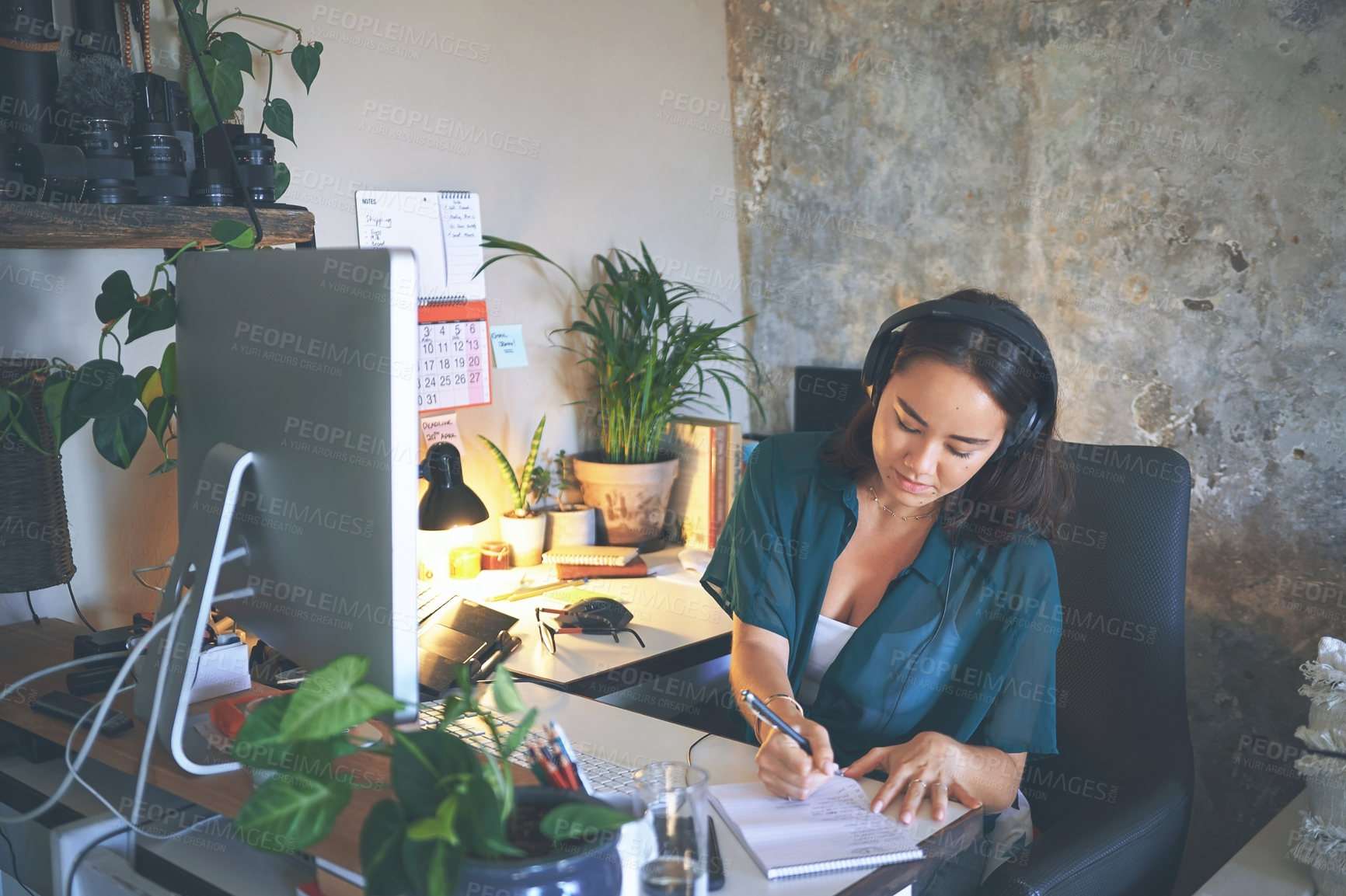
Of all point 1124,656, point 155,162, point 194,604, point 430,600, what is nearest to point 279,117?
point 155,162

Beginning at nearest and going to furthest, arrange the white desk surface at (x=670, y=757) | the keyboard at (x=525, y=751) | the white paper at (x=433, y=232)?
the white desk surface at (x=670, y=757)
the keyboard at (x=525, y=751)
the white paper at (x=433, y=232)

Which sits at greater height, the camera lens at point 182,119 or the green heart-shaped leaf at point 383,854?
the camera lens at point 182,119

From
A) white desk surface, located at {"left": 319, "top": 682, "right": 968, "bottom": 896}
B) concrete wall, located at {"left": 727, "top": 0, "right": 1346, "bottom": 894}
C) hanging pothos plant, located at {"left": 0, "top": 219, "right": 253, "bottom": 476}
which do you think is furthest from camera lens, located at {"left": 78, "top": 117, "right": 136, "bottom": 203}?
concrete wall, located at {"left": 727, "top": 0, "right": 1346, "bottom": 894}

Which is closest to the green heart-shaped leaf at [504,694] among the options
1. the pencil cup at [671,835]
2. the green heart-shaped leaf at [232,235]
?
the pencil cup at [671,835]

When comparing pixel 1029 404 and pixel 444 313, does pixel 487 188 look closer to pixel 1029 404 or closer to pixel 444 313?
pixel 444 313

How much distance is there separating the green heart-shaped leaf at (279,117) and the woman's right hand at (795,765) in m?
1.36

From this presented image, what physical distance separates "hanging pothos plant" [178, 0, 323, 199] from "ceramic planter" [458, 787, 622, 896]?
1.37 metres

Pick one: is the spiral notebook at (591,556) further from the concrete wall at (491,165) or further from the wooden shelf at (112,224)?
the wooden shelf at (112,224)

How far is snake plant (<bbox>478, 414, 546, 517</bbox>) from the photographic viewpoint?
7.82 ft

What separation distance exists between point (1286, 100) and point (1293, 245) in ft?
0.92

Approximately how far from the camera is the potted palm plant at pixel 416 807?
0.72 meters

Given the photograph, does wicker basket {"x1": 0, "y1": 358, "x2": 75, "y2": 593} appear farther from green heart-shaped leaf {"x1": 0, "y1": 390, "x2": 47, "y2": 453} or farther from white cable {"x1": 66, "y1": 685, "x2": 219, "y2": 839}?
white cable {"x1": 66, "y1": 685, "x2": 219, "y2": 839}

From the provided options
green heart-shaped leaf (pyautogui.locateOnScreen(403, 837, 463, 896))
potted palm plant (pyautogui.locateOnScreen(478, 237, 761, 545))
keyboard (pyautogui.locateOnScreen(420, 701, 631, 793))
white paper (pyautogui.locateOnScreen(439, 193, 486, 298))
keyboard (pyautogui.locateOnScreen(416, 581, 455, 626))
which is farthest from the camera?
potted palm plant (pyautogui.locateOnScreen(478, 237, 761, 545))

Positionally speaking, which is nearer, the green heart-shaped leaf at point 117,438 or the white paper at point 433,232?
the green heart-shaped leaf at point 117,438
